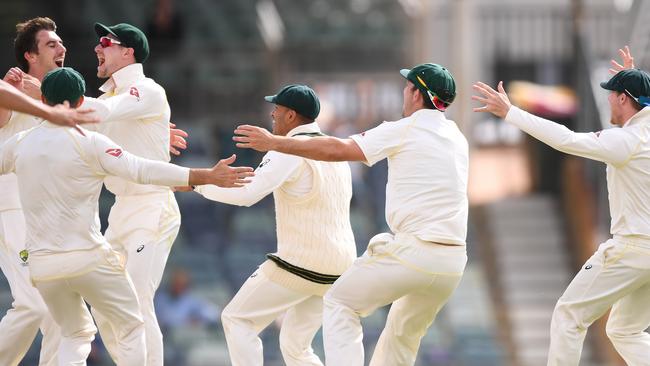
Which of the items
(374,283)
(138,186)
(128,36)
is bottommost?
(374,283)

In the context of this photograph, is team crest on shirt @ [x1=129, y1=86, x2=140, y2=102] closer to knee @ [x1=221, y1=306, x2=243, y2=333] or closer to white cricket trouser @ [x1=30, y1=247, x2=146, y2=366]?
white cricket trouser @ [x1=30, y1=247, x2=146, y2=366]

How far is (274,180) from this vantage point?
940 cm

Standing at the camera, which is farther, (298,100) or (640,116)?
(298,100)

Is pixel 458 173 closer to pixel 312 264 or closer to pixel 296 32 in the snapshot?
pixel 312 264

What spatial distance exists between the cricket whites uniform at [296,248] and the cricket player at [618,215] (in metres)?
1.09

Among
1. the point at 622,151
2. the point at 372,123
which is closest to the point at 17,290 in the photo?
the point at 622,151

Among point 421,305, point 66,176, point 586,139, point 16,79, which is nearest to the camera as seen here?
point 66,176

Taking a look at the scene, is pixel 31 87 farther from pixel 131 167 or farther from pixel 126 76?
pixel 131 167

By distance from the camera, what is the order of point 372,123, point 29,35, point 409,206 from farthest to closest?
point 372,123 < point 29,35 < point 409,206

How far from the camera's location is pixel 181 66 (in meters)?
20.7

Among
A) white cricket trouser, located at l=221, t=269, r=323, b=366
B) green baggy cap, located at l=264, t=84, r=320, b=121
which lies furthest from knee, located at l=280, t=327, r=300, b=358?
green baggy cap, located at l=264, t=84, r=320, b=121

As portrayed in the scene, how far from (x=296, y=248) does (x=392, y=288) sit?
2.63 ft

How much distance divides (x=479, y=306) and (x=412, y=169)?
993 cm

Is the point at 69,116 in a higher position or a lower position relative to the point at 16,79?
lower
